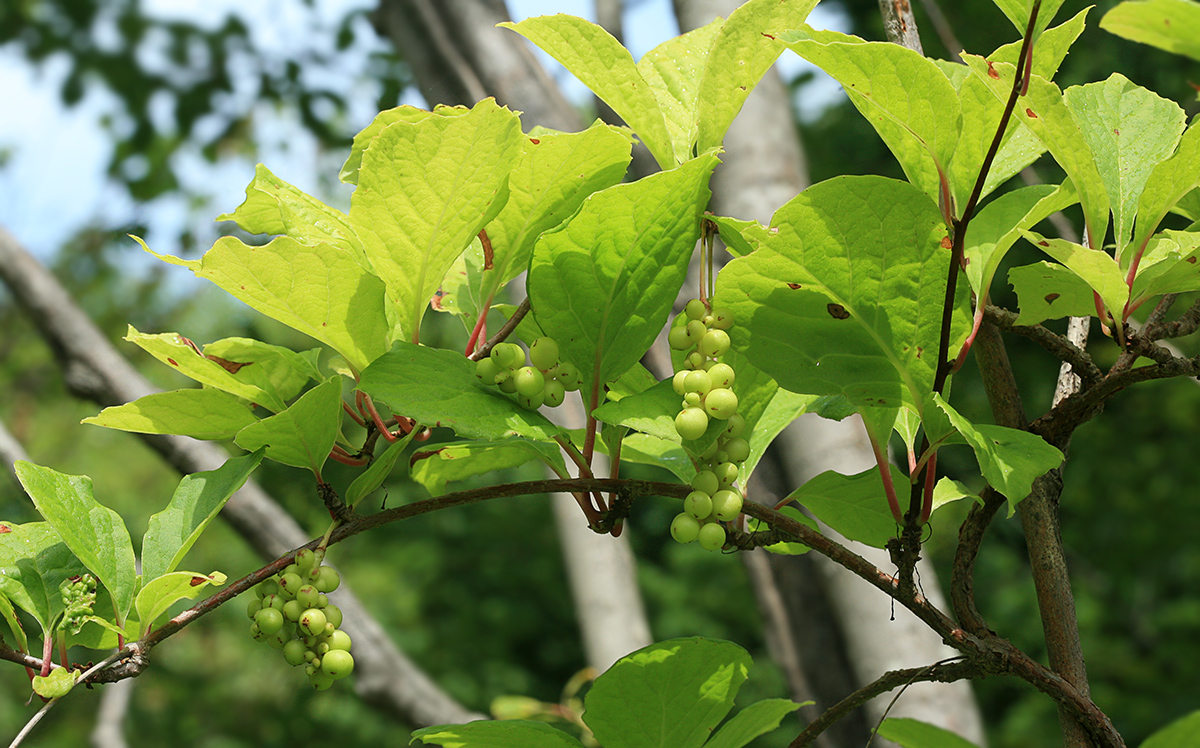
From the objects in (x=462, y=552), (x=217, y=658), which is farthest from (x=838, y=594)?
(x=217, y=658)

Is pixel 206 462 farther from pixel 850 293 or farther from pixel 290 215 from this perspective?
pixel 850 293

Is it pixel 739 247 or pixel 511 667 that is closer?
pixel 739 247

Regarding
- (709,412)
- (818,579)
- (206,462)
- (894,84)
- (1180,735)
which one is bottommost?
(818,579)

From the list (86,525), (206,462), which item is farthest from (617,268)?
(206,462)

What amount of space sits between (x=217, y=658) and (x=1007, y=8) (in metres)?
8.06

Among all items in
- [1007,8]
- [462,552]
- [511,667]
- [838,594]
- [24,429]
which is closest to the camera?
[1007,8]

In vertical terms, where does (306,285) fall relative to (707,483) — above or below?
above

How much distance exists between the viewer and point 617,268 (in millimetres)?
363

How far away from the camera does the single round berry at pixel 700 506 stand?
35cm

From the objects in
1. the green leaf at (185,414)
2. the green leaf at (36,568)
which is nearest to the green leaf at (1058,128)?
the green leaf at (185,414)

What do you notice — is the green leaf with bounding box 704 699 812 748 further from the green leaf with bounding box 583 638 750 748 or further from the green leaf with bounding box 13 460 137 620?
the green leaf with bounding box 13 460 137 620

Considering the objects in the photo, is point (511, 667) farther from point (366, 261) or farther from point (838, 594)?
point (366, 261)

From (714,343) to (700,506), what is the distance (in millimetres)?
67

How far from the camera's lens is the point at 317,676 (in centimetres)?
38
